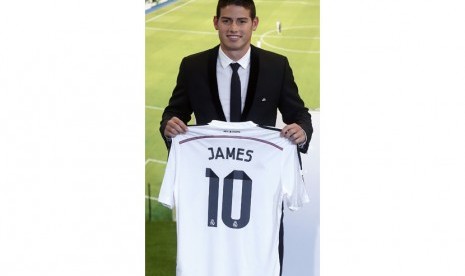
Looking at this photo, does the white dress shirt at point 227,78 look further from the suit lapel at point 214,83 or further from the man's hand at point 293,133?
the man's hand at point 293,133

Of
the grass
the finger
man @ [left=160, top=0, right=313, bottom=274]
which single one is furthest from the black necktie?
the grass

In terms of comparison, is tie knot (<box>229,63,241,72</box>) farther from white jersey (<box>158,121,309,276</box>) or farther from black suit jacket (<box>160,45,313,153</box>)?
white jersey (<box>158,121,309,276</box>)

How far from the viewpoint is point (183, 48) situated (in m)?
3.92

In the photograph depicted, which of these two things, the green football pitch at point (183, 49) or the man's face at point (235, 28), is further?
the green football pitch at point (183, 49)

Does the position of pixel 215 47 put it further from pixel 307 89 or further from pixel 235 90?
pixel 307 89

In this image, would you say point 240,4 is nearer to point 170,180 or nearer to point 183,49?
point 183,49

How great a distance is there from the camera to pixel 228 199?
11.4 ft

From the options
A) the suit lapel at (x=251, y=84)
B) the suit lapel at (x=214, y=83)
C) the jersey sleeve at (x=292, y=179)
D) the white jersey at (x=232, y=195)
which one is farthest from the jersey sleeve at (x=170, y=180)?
the jersey sleeve at (x=292, y=179)

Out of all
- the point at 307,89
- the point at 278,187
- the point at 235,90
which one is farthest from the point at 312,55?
the point at 278,187

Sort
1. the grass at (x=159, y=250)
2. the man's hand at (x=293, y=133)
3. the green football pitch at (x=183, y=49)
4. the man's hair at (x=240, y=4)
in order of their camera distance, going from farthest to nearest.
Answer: the grass at (x=159, y=250) < the green football pitch at (x=183, y=49) < the man's hair at (x=240, y=4) < the man's hand at (x=293, y=133)

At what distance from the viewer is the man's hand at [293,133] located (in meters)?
3.44

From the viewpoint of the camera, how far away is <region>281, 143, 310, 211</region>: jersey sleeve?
3.46m

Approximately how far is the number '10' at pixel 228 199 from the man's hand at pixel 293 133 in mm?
298

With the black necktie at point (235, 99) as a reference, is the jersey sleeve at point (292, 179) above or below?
below
